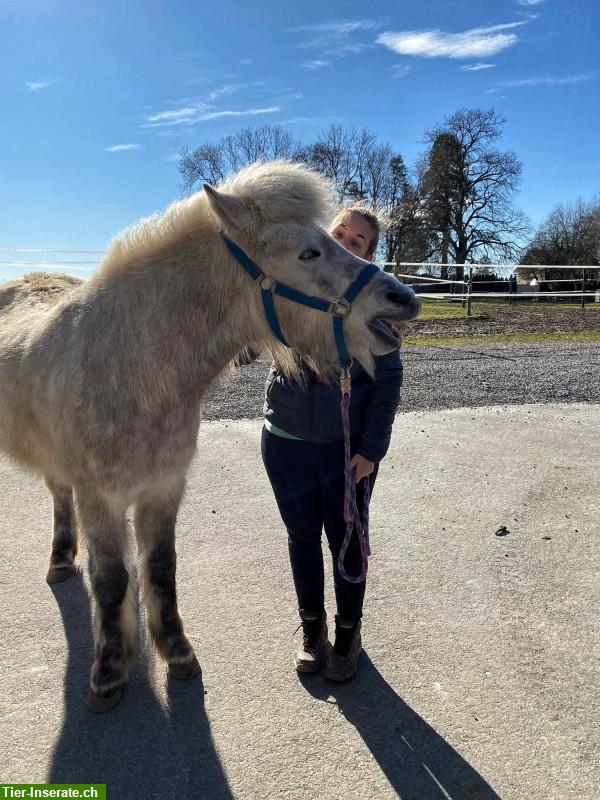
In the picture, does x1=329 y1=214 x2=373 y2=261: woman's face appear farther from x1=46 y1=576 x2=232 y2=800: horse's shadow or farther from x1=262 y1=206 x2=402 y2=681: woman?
x1=46 y1=576 x2=232 y2=800: horse's shadow

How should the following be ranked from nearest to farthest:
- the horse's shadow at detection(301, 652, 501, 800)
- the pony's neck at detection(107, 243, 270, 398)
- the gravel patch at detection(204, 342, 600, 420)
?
the horse's shadow at detection(301, 652, 501, 800), the pony's neck at detection(107, 243, 270, 398), the gravel patch at detection(204, 342, 600, 420)

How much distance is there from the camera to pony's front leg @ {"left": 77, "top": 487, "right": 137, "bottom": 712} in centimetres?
254

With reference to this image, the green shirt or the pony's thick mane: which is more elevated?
the pony's thick mane

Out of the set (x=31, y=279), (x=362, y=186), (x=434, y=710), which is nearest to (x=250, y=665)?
(x=434, y=710)

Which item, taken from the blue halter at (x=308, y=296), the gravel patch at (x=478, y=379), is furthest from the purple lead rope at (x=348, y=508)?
the gravel patch at (x=478, y=379)

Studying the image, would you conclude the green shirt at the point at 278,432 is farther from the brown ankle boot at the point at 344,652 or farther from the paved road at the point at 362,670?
the paved road at the point at 362,670

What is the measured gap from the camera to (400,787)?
2094 millimetres

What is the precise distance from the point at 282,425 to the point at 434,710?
4.82 feet

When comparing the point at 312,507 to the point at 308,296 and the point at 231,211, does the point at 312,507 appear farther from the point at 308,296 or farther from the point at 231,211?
the point at 231,211

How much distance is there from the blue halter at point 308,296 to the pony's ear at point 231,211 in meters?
0.09

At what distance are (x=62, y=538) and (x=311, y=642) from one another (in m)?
1.84

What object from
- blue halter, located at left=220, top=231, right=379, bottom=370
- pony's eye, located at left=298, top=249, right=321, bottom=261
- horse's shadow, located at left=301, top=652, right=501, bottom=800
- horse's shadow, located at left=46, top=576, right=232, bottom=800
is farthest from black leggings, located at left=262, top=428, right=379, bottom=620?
pony's eye, located at left=298, top=249, right=321, bottom=261

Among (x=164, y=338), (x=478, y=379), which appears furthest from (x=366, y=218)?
(x=478, y=379)

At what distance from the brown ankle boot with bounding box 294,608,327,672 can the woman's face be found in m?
1.87
